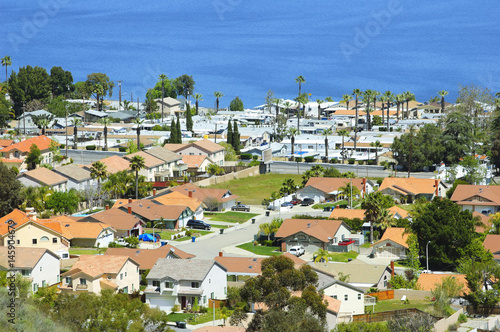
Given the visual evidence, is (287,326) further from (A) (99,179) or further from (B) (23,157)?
(B) (23,157)

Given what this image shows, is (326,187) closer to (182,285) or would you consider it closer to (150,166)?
Answer: (150,166)

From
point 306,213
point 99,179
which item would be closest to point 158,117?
point 99,179

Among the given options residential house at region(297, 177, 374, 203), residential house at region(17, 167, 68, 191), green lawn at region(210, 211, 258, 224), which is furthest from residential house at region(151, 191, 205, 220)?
residential house at region(297, 177, 374, 203)

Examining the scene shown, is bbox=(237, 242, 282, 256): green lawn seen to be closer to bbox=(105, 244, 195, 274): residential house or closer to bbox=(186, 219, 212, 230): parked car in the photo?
bbox=(186, 219, 212, 230): parked car

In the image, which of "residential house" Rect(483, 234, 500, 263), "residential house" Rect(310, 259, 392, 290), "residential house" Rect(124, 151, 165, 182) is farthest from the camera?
"residential house" Rect(124, 151, 165, 182)

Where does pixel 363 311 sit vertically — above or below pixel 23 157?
below

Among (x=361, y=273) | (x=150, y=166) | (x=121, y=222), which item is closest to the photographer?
(x=361, y=273)

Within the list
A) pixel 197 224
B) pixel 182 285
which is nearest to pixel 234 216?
pixel 197 224
